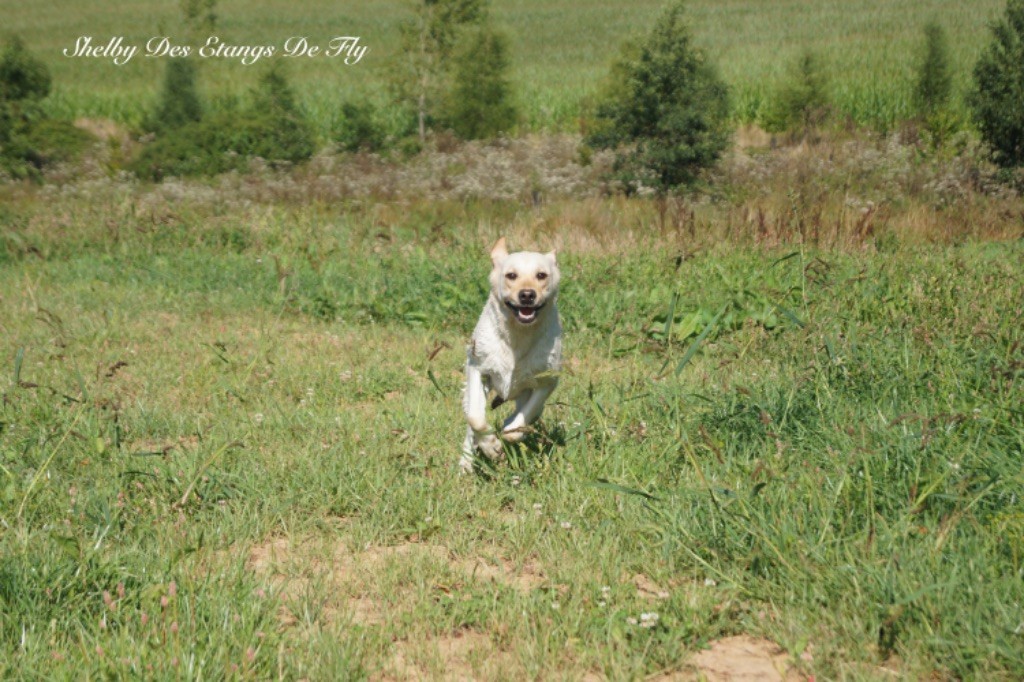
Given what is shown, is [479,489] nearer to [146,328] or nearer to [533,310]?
[533,310]

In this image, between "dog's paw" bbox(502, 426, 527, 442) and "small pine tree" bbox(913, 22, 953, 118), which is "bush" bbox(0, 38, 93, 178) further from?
"small pine tree" bbox(913, 22, 953, 118)

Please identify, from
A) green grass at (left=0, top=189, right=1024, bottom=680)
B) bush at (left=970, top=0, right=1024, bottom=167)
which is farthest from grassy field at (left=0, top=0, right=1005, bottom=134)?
green grass at (left=0, top=189, right=1024, bottom=680)

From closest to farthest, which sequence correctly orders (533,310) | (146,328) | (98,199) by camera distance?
1. (533,310)
2. (146,328)
3. (98,199)

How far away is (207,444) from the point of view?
4.79m

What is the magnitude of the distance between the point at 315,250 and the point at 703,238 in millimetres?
4340

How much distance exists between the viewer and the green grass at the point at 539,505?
3.00m

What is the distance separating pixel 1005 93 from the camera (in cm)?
1803

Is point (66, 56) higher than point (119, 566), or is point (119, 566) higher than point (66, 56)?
point (66, 56)

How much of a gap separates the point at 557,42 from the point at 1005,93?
101 feet

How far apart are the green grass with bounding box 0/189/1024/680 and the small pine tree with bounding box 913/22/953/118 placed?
20.8 metres

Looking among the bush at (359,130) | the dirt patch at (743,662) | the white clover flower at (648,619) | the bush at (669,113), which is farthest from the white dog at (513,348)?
the bush at (359,130)

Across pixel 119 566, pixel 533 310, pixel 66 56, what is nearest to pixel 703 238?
pixel 533 310

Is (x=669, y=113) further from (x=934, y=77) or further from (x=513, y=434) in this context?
(x=513, y=434)

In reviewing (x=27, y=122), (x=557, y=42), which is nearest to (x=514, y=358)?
(x=27, y=122)
